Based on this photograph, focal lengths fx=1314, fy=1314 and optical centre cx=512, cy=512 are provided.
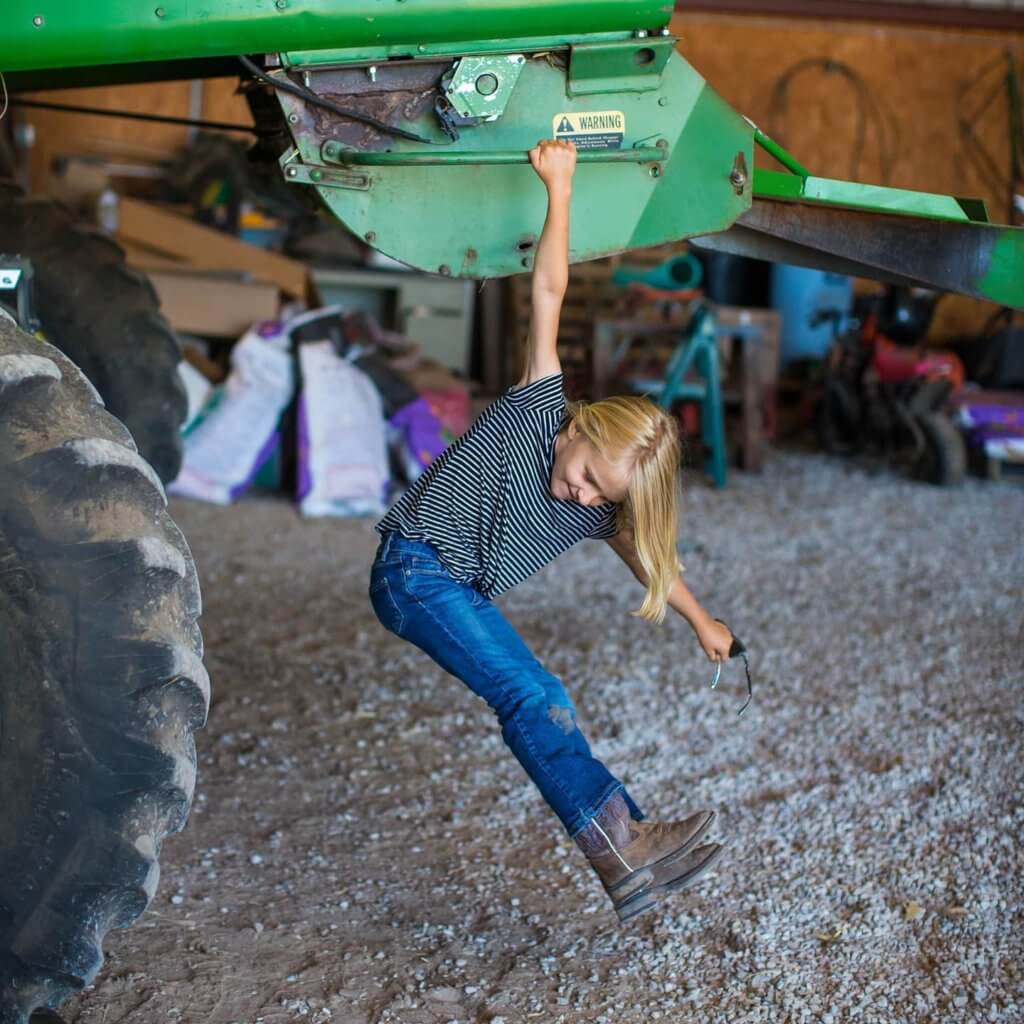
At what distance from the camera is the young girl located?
235cm

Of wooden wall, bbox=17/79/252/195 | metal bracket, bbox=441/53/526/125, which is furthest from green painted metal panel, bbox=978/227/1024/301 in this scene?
wooden wall, bbox=17/79/252/195

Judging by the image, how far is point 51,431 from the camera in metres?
1.87

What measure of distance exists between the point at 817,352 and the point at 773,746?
6.37 meters

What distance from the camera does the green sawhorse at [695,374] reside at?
22.1 feet

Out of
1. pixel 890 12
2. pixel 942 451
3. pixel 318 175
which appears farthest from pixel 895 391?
pixel 318 175

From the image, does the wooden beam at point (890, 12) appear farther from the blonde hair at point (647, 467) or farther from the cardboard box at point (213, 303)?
the blonde hair at point (647, 467)

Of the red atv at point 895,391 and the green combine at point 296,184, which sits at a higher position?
the green combine at point 296,184

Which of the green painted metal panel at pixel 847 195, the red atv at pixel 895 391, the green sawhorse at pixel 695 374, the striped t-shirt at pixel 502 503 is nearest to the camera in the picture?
the striped t-shirt at pixel 502 503

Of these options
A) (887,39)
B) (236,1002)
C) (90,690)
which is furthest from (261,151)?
(887,39)

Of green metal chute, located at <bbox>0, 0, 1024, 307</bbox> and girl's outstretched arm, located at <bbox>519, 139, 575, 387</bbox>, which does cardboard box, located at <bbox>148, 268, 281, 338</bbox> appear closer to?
green metal chute, located at <bbox>0, 0, 1024, 307</bbox>

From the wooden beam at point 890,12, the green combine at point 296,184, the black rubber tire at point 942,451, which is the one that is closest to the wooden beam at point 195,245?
the black rubber tire at point 942,451

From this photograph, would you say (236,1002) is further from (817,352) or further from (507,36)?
(817,352)

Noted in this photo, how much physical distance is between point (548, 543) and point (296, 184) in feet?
2.77

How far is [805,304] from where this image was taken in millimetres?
9203
